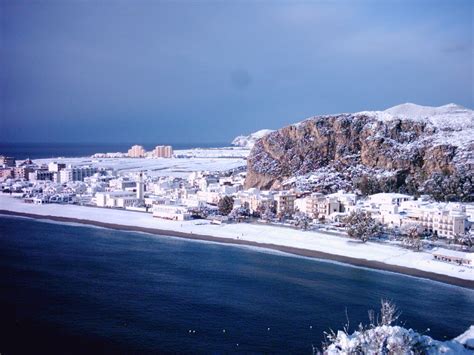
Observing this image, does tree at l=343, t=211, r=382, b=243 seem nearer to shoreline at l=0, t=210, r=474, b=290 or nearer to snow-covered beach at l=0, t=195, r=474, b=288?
snow-covered beach at l=0, t=195, r=474, b=288

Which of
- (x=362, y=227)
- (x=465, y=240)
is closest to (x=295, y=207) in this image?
(x=362, y=227)

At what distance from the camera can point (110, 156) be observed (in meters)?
57.0

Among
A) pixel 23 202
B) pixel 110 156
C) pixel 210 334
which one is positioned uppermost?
pixel 110 156

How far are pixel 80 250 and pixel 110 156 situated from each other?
44.0 m

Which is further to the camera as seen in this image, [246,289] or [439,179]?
[439,179]

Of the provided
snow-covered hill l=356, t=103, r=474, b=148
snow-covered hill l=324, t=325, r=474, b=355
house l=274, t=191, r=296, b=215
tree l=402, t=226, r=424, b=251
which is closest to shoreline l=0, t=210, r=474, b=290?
tree l=402, t=226, r=424, b=251

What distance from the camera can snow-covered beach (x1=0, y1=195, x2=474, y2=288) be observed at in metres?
12.3

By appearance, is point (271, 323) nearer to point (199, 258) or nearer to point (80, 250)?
point (199, 258)

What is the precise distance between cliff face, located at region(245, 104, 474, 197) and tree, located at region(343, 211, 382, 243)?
23.9 feet

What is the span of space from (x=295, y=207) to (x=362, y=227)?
5.42 meters

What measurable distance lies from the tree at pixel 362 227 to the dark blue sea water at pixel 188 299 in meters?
2.41

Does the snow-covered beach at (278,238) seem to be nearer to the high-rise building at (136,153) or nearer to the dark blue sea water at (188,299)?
the dark blue sea water at (188,299)

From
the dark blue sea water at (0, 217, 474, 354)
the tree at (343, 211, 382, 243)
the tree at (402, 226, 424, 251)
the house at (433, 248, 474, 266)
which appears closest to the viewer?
the dark blue sea water at (0, 217, 474, 354)

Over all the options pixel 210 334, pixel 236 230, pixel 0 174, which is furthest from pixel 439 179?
pixel 0 174
